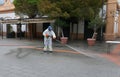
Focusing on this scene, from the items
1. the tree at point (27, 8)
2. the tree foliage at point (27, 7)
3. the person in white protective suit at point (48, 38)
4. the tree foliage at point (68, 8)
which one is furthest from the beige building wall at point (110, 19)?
the person in white protective suit at point (48, 38)

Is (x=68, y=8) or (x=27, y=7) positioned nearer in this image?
(x=68, y=8)

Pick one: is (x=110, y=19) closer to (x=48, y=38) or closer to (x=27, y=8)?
(x=27, y=8)

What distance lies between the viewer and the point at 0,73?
9914 mm

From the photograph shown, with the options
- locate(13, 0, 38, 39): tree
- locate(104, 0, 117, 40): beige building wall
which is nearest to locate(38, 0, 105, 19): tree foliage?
locate(104, 0, 117, 40): beige building wall

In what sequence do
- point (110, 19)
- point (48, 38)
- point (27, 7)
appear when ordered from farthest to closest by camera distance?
point (27, 7), point (110, 19), point (48, 38)

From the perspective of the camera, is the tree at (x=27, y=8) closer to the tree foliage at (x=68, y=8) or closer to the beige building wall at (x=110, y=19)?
the tree foliage at (x=68, y=8)

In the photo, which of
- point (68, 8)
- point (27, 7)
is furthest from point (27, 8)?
point (68, 8)

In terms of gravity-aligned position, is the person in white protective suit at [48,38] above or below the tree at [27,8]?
below

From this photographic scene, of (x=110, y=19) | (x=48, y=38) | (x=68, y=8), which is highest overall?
(x=68, y=8)

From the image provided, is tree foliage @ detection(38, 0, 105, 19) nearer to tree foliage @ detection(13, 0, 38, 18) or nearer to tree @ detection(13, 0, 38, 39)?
tree @ detection(13, 0, 38, 39)

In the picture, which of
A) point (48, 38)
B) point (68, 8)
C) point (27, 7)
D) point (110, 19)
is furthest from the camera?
point (27, 7)

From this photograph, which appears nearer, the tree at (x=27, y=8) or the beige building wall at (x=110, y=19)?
the beige building wall at (x=110, y=19)

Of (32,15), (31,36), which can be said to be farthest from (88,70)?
(31,36)

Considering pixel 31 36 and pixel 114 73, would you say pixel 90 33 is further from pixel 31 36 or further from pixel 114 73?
pixel 114 73
